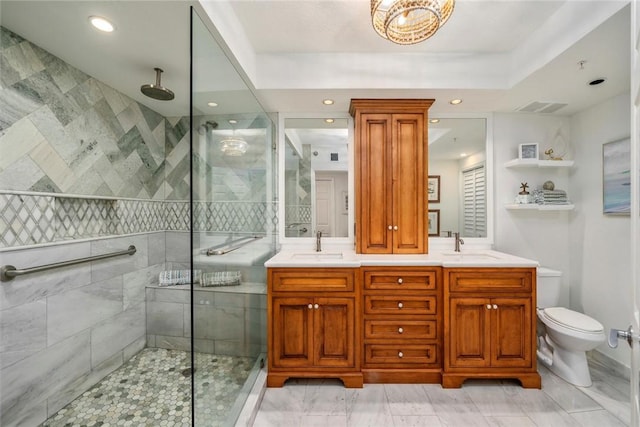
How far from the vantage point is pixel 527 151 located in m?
2.42

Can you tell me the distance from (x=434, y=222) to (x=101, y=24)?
8.92 feet

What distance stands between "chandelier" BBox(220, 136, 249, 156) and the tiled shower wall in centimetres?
32

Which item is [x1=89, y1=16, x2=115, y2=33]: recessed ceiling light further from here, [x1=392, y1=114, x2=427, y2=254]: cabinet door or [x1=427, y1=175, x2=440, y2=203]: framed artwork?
[x1=427, y1=175, x2=440, y2=203]: framed artwork

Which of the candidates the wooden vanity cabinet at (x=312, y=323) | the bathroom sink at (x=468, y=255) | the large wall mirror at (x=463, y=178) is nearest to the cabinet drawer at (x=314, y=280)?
the wooden vanity cabinet at (x=312, y=323)

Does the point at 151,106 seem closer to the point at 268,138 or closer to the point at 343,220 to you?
the point at 268,138

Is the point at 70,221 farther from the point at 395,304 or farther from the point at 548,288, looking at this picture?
the point at 548,288

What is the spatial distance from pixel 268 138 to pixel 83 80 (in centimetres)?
134

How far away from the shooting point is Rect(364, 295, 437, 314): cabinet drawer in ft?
6.28

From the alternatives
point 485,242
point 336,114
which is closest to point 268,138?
point 336,114

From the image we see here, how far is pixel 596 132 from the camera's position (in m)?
2.25

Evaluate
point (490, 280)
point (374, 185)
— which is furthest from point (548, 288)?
point (374, 185)

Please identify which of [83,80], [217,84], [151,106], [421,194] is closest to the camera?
[217,84]

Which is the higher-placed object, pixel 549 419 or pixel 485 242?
pixel 485 242

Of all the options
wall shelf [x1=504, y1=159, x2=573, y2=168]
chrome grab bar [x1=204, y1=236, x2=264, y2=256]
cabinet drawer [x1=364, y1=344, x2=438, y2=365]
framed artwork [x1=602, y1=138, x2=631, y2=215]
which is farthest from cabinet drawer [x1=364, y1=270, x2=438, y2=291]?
framed artwork [x1=602, y1=138, x2=631, y2=215]
